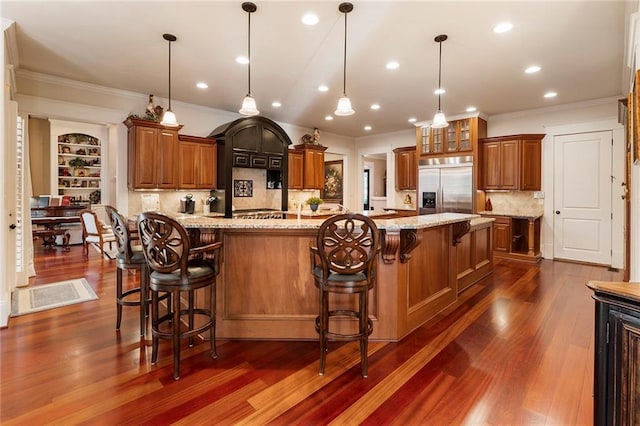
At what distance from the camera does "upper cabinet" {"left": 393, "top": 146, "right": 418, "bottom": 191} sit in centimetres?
775

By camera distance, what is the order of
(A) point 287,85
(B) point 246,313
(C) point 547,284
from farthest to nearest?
(A) point 287,85 → (C) point 547,284 → (B) point 246,313

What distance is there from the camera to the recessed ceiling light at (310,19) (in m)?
2.97

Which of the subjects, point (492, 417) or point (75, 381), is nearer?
point (492, 417)

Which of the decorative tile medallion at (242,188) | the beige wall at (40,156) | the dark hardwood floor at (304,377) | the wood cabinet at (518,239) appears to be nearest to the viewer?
the dark hardwood floor at (304,377)

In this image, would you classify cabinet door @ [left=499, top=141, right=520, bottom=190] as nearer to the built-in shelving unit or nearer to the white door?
the white door

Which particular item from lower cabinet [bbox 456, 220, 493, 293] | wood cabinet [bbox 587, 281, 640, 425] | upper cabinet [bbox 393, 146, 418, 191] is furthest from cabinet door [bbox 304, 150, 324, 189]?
wood cabinet [bbox 587, 281, 640, 425]

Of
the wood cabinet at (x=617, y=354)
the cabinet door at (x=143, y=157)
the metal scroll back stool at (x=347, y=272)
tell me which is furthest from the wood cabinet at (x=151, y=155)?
the wood cabinet at (x=617, y=354)

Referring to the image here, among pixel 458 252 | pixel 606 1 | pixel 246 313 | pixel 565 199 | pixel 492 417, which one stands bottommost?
pixel 492 417

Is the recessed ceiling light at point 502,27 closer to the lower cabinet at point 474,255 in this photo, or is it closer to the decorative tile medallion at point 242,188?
the lower cabinet at point 474,255

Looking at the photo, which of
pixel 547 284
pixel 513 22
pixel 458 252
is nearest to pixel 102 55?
pixel 513 22

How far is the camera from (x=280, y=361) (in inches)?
93.5

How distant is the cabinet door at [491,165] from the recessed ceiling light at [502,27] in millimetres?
3579

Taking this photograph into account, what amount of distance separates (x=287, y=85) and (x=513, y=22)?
3010mm

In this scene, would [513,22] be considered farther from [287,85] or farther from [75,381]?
[75,381]
